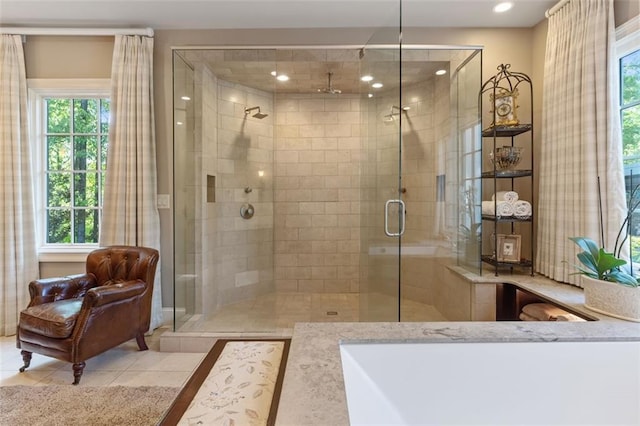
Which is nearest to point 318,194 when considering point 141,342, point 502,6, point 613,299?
point 141,342

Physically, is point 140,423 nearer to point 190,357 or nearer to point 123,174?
point 190,357

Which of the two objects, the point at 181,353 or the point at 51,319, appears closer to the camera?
the point at 51,319

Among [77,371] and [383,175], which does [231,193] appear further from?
[77,371]

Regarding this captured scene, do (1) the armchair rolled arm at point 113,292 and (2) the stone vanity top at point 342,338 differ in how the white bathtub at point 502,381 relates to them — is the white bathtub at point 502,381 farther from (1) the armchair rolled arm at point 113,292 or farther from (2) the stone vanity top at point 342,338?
(1) the armchair rolled arm at point 113,292

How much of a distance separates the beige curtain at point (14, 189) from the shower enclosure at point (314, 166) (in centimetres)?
140

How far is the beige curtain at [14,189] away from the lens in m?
2.70

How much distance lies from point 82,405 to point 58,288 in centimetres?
94

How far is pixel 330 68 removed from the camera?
3117 mm

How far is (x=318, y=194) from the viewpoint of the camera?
3.93m

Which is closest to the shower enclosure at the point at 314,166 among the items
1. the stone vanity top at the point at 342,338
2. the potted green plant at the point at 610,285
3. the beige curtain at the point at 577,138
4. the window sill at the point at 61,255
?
the beige curtain at the point at 577,138

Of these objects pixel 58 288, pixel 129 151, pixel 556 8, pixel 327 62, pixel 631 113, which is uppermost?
pixel 556 8

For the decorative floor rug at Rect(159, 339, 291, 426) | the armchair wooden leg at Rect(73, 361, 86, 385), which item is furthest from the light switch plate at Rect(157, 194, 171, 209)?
the decorative floor rug at Rect(159, 339, 291, 426)

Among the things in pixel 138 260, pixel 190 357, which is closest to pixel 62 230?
pixel 138 260

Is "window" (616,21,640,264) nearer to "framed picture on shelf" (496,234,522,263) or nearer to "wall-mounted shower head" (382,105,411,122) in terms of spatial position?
"framed picture on shelf" (496,234,522,263)
